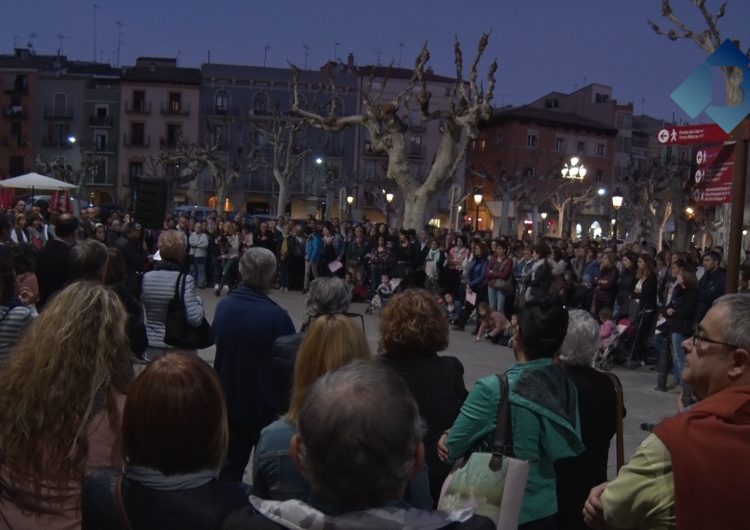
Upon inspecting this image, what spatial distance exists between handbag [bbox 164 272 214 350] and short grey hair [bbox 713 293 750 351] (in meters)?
3.79

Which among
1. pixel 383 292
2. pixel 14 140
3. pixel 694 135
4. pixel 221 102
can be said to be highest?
pixel 221 102

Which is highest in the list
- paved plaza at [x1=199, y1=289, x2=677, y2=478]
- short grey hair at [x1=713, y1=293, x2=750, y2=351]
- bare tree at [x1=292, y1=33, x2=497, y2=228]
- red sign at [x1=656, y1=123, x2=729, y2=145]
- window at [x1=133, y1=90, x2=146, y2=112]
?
window at [x1=133, y1=90, x2=146, y2=112]

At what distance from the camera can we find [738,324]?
262cm

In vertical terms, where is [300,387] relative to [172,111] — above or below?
below

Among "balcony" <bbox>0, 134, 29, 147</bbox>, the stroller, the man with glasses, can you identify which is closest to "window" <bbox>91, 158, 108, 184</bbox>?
"balcony" <bbox>0, 134, 29, 147</bbox>

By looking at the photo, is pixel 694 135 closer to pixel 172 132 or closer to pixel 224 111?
pixel 224 111

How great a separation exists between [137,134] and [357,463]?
209 ft

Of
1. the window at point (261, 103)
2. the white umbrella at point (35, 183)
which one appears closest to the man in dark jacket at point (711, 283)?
the white umbrella at point (35, 183)

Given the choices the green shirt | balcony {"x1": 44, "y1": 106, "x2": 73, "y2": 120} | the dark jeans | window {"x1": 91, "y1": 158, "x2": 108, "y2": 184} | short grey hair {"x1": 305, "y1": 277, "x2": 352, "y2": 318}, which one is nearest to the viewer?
the green shirt

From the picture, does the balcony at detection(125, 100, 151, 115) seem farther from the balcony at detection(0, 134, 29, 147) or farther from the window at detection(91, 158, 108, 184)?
the balcony at detection(0, 134, 29, 147)

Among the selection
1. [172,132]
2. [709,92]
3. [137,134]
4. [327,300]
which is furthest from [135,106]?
[327,300]

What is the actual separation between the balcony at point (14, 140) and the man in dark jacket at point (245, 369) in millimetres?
63595

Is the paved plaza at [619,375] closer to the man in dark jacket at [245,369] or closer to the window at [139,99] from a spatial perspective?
the man in dark jacket at [245,369]

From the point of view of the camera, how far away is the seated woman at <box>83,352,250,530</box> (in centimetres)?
209
